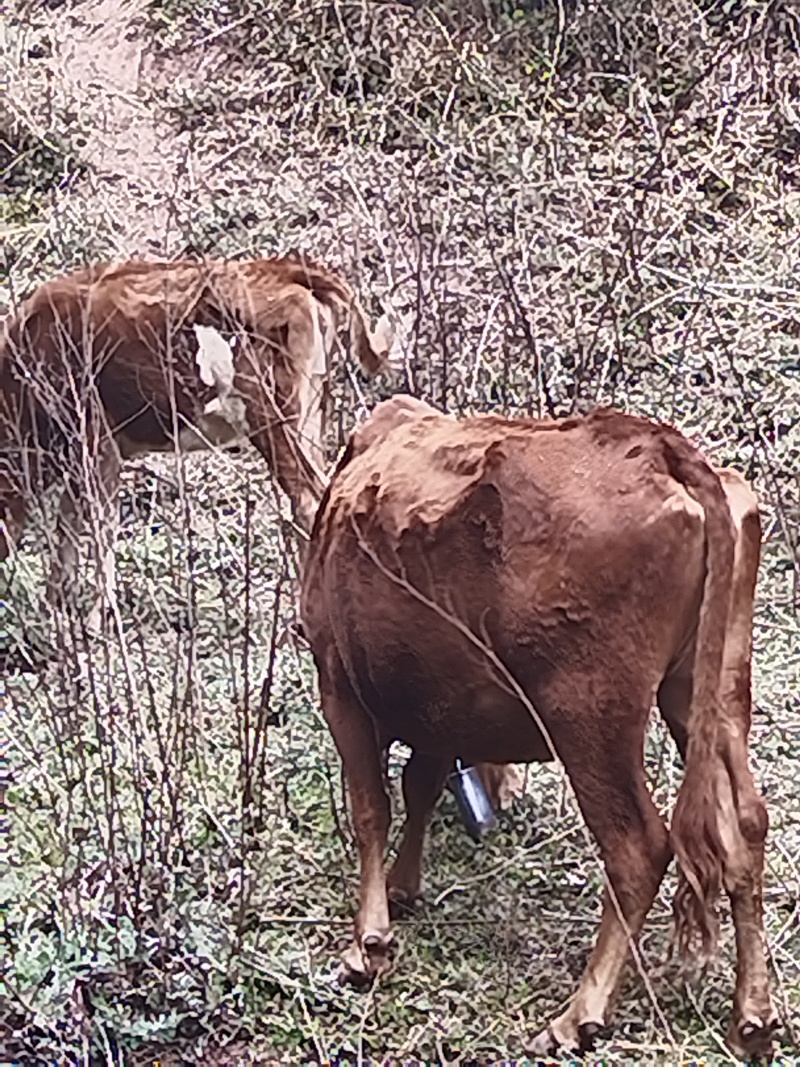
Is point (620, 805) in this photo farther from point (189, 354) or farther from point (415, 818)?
point (189, 354)

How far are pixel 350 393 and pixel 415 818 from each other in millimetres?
3102

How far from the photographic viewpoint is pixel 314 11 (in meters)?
A: 12.0

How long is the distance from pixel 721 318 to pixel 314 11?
483 cm

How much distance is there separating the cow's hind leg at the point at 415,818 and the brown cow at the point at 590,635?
32 centimetres

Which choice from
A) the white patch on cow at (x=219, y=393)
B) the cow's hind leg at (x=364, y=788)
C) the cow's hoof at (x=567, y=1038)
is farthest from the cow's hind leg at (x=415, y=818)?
the white patch on cow at (x=219, y=393)

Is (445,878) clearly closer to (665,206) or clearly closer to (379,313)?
(379,313)

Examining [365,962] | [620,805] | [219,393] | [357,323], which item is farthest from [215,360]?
[620,805]

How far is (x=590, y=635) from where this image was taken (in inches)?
149

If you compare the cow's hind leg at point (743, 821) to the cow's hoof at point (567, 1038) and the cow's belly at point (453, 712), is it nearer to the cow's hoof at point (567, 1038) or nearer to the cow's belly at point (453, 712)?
the cow's hoof at point (567, 1038)

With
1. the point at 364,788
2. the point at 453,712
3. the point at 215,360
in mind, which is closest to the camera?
the point at 453,712

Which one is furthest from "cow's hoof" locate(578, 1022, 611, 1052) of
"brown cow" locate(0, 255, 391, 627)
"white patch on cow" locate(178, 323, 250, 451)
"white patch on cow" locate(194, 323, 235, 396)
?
"white patch on cow" locate(194, 323, 235, 396)

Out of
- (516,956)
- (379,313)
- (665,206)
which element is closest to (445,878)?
(516,956)

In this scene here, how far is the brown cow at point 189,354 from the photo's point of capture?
679 cm

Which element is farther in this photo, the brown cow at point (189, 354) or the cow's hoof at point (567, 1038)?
the brown cow at point (189, 354)
